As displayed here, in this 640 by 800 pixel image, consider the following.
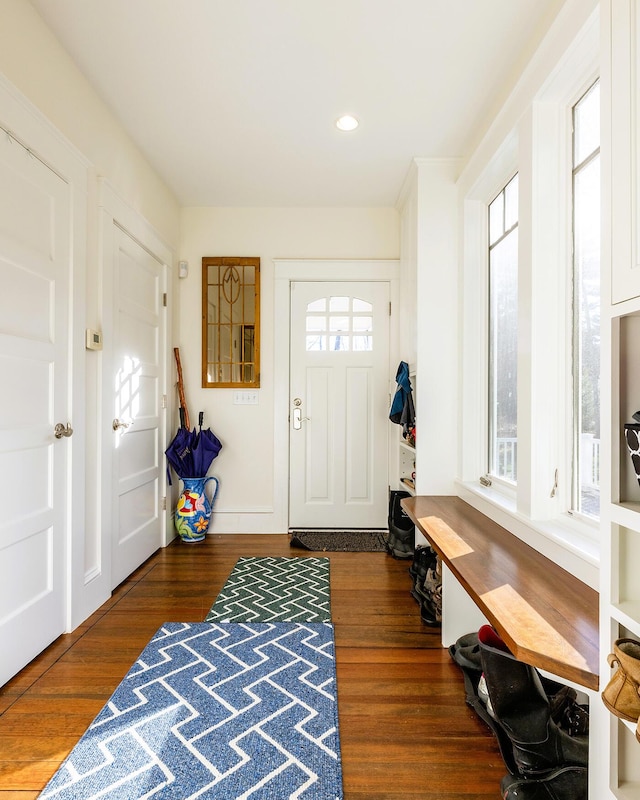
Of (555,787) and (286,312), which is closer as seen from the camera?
(555,787)

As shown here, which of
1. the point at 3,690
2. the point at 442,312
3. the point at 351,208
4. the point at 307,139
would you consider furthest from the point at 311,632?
the point at 351,208

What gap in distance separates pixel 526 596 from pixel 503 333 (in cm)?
146

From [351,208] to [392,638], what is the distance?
122 inches

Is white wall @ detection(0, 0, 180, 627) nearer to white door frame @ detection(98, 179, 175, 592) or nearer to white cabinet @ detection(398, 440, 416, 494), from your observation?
white door frame @ detection(98, 179, 175, 592)

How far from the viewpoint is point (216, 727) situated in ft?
5.35

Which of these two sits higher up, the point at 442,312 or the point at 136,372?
the point at 442,312

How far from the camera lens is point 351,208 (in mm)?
3967

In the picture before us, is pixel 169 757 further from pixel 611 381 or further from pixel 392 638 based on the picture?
pixel 611 381

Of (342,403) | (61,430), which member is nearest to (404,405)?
(342,403)

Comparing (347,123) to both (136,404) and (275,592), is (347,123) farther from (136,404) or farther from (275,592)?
(275,592)

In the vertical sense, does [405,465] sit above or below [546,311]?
below

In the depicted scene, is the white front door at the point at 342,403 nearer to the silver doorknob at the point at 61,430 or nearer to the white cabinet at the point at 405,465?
the white cabinet at the point at 405,465

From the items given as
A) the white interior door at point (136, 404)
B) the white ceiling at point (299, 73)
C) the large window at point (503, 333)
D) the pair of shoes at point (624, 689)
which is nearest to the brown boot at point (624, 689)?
the pair of shoes at point (624, 689)

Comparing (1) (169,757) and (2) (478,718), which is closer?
(1) (169,757)
